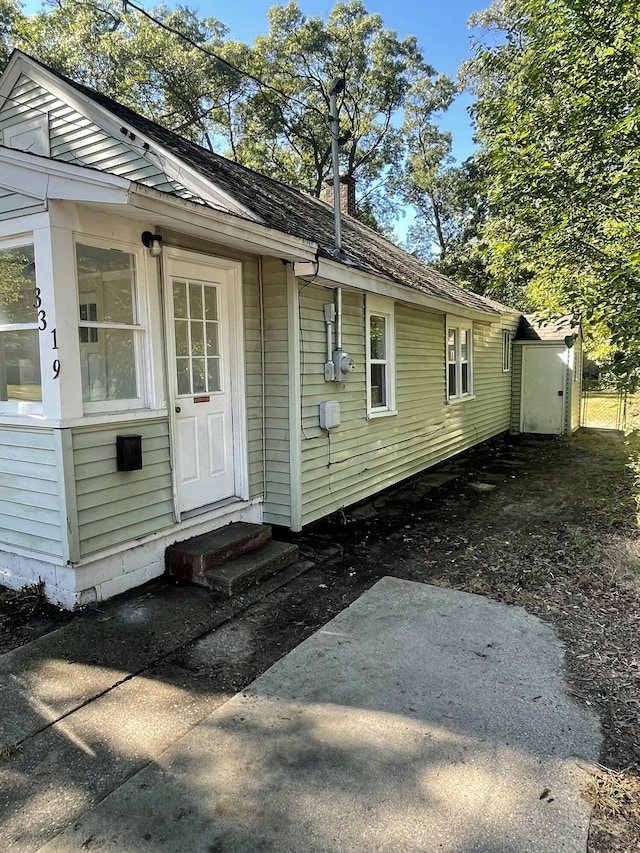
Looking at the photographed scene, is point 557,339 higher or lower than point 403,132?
lower

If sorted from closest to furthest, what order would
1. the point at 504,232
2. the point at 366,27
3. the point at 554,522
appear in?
1. the point at 554,522
2. the point at 504,232
3. the point at 366,27

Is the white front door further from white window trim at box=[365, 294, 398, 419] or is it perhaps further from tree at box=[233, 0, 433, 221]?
tree at box=[233, 0, 433, 221]

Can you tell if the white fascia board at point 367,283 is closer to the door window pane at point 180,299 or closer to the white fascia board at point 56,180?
the door window pane at point 180,299

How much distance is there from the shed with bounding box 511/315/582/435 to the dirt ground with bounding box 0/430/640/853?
15.6 ft

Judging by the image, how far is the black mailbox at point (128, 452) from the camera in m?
4.01

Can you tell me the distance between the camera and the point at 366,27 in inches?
883

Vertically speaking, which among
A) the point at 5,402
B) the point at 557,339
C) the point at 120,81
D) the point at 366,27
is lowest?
the point at 5,402

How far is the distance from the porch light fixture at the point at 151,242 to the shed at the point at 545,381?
442 inches

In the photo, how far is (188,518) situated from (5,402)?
1740 mm

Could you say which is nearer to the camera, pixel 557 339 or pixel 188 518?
pixel 188 518

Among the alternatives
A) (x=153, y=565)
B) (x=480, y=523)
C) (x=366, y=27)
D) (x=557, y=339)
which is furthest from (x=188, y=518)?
(x=366, y=27)

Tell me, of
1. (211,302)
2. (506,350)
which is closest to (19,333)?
(211,302)

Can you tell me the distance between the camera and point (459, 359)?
1041cm

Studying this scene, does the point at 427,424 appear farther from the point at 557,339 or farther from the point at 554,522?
the point at 557,339
